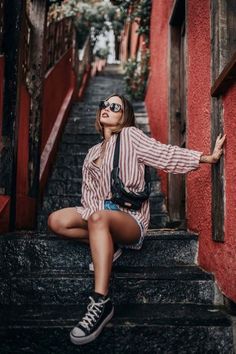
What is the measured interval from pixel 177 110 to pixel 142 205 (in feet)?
6.74

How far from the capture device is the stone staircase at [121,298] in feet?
7.92

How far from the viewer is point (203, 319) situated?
8.18 ft

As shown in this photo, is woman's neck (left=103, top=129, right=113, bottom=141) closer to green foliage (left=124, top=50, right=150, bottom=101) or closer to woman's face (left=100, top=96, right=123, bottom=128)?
woman's face (left=100, top=96, right=123, bottom=128)

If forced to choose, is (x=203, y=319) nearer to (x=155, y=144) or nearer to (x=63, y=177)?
(x=155, y=144)

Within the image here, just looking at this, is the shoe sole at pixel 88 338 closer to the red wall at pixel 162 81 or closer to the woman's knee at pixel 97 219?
the woman's knee at pixel 97 219

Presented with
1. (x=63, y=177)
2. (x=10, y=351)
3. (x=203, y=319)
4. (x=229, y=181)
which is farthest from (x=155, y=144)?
(x=63, y=177)

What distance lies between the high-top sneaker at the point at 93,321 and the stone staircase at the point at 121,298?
0.08 meters

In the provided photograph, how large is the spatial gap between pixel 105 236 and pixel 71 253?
2.31ft

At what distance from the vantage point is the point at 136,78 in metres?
8.91

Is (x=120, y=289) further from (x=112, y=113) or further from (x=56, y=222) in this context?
(x=112, y=113)

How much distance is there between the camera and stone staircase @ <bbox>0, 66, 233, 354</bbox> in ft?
7.92

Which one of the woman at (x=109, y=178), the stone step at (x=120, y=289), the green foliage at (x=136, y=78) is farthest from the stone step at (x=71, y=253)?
the green foliage at (x=136, y=78)

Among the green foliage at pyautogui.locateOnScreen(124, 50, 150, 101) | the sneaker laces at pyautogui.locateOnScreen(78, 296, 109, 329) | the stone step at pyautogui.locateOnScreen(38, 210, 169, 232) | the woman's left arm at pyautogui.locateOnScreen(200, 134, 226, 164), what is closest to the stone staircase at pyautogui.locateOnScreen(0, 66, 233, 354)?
the sneaker laces at pyautogui.locateOnScreen(78, 296, 109, 329)

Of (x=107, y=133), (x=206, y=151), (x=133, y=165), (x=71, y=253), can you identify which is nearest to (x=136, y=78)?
(x=107, y=133)
